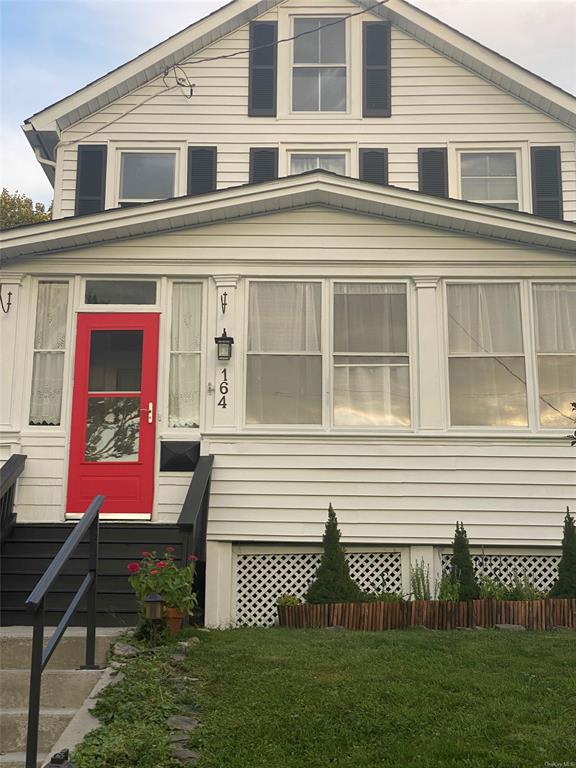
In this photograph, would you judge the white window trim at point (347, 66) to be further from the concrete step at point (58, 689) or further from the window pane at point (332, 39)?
the concrete step at point (58, 689)

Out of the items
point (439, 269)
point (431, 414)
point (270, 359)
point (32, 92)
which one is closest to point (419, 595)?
point (431, 414)

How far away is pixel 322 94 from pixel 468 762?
386 inches

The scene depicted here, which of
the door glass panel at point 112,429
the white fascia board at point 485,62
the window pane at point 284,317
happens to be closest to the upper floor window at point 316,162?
the white fascia board at point 485,62

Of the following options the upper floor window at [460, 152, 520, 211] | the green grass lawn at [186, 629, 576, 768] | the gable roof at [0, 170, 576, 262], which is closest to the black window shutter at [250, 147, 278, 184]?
the gable roof at [0, 170, 576, 262]

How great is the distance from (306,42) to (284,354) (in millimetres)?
5328

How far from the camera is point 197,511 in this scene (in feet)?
24.3

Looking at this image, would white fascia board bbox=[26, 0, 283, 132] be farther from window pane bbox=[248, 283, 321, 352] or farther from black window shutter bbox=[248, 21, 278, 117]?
window pane bbox=[248, 283, 321, 352]

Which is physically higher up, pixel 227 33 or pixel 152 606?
pixel 227 33

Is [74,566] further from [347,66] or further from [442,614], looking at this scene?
[347,66]

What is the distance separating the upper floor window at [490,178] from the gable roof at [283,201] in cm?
237

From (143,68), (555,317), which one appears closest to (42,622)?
(555,317)

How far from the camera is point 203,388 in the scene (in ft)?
29.8

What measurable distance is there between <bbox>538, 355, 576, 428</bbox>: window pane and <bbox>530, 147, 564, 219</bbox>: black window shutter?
9.13 ft

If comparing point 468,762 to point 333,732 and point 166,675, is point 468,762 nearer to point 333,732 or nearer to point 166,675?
point 333,732
